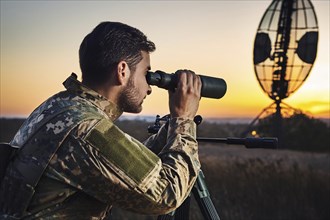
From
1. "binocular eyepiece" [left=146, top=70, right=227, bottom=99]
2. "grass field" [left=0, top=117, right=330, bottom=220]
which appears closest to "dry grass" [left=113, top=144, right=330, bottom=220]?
"grass field" [left=0, top=117, right=330, bottom=220]

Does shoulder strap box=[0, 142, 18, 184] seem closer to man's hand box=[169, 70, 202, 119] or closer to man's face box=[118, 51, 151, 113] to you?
man's face box=[118, 51, 151, 113]

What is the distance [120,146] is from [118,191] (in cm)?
15

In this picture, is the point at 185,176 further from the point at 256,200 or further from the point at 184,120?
the point at 256,200

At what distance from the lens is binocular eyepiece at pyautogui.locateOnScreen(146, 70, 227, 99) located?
1984 millimetres

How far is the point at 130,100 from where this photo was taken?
1.96 metres

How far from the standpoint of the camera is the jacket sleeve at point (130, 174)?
5.64 feet

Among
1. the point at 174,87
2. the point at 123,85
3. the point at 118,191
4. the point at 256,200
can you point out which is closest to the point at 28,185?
the point at 118,191

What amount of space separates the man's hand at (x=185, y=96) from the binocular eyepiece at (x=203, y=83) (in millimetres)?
31

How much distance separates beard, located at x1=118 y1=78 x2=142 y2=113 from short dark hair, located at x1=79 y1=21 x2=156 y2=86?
0.22 feet

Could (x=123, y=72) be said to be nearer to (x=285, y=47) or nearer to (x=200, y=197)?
(x=200, y=197)

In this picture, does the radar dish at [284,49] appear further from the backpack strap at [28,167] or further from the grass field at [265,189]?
the backpack strap at [28,167]

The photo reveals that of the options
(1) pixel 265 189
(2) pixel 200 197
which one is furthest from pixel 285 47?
(2) pixel 200 197

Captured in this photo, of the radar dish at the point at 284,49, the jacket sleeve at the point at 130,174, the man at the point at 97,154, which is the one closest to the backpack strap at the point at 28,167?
the man at the point at 97,154

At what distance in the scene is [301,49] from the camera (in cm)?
1380
